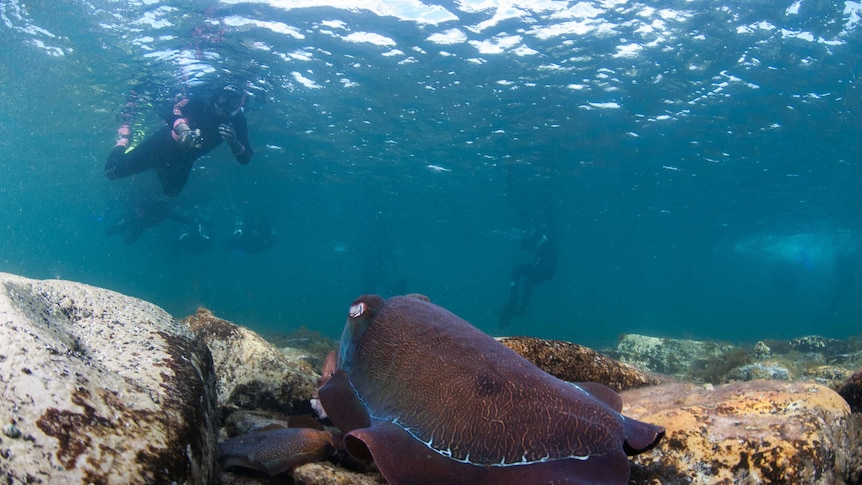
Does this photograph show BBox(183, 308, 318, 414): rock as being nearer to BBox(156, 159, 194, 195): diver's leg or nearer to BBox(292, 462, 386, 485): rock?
BBox(292, 462, 386, 485): rock

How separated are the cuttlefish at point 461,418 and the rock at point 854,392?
5.82ft

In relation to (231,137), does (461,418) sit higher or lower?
lower

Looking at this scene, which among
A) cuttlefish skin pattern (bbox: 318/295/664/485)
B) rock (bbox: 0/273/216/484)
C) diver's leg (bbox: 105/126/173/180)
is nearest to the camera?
rock (bbox: 0/273/216/484)

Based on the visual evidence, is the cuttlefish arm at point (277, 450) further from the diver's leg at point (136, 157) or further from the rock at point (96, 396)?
the diver's leg at point (136, 157)

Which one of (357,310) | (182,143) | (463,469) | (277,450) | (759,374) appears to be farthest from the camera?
(182,143)

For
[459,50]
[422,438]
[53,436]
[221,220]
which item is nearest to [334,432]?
[422,438]

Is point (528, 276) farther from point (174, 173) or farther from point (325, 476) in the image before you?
point (325, 476)

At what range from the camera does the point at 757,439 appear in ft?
6.33

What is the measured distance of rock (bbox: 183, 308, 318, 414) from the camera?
10.9ft

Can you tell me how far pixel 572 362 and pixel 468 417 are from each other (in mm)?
1699

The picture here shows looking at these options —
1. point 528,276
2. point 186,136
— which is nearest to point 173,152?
point 186,136

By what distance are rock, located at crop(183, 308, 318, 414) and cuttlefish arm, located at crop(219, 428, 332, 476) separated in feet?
3.98

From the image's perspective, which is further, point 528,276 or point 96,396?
point 528,276

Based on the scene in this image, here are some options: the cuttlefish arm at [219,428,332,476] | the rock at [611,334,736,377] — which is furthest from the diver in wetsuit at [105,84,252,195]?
the rock at [611,334,736,377]
